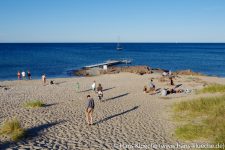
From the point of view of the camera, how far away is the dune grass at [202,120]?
13227mm

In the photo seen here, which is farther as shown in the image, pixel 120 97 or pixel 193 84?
pixel 193 84

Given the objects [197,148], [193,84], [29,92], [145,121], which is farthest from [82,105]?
[193,84]

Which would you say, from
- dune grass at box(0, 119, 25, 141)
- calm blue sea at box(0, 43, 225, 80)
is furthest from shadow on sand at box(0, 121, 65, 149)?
calm blue sea at box(0, 43, 225, 80)

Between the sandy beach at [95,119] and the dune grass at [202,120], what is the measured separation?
644 mm

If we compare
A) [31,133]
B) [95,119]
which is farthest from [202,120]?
[31,133]

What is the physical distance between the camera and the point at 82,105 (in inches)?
819

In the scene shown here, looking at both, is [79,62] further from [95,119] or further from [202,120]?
[202,120]

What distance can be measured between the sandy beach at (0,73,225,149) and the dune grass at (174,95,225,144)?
644mm

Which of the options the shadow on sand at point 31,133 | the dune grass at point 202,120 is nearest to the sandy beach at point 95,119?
the shadow on sand at point 31,133

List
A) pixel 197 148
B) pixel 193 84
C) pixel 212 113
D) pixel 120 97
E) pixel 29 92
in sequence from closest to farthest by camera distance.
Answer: pixel 197 148, pixel 212 113, pixel 120 97, pixel 29 92, pixel 193 84

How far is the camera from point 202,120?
15.9m

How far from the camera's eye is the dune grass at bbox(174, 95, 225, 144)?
43.4ft

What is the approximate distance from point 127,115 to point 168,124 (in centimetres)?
283

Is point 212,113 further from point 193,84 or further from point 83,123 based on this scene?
point 193,84
